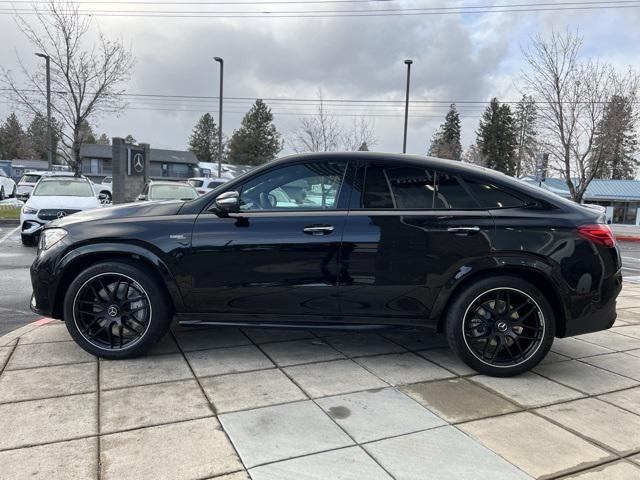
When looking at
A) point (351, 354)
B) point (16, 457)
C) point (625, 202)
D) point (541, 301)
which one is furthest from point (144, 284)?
point (625, 202)

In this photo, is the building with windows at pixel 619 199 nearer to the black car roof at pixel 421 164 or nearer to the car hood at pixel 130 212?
the black car roof at pixel 421 164

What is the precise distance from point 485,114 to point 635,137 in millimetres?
45705

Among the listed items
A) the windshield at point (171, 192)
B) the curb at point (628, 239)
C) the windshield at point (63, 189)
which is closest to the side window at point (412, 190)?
the windshield at point (171, 192)

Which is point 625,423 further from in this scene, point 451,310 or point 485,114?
point 485,114

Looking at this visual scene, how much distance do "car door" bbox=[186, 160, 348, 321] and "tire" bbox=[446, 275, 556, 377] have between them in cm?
97

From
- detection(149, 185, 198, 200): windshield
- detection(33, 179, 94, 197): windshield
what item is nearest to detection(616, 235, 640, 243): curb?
detection(149, 185, 198, 200): windshield

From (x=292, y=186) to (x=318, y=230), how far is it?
457 mm

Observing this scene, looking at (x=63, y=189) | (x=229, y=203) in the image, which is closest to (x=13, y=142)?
(x=63, y=189)

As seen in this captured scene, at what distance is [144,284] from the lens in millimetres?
3908

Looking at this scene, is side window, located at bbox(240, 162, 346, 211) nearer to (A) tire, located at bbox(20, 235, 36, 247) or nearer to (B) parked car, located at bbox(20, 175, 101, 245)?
(B) parked car, located at bbox(20, 175, 101, 245)

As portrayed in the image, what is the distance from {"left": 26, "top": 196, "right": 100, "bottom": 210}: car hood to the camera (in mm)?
11102

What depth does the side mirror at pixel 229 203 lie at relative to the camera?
12.5ft

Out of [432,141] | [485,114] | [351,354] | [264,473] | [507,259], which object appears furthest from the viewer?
[432,141]

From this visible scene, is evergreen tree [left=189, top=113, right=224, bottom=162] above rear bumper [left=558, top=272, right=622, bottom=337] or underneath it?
above
